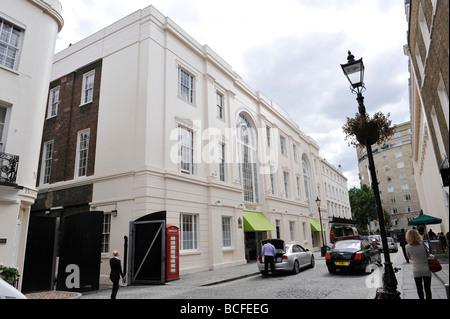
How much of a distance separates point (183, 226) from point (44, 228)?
22.5ft

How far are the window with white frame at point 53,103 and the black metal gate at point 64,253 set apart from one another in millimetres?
11188

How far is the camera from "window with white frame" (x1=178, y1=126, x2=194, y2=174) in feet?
57.1

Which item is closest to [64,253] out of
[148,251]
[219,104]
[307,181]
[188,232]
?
[148,251]

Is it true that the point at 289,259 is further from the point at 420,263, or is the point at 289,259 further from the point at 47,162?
the point at 47,162

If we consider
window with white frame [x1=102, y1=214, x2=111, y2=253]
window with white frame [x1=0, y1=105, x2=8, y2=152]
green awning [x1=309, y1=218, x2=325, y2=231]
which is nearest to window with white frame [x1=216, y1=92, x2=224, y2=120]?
window with white frame [x1=102, y1=214, x2=111, y2=253]

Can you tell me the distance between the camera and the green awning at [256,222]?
21278 mm

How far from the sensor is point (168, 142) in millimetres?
16453

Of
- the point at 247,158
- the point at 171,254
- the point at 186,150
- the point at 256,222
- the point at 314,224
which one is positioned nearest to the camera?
the point at 171,254

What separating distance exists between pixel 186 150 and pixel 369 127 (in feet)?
39.7

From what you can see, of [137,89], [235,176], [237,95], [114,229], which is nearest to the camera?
[114,229]
